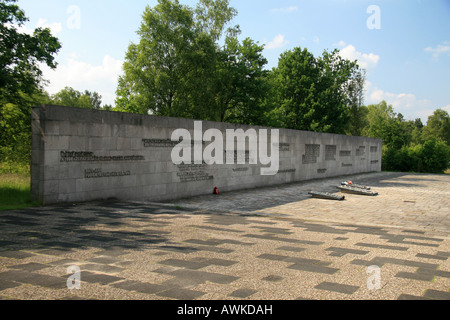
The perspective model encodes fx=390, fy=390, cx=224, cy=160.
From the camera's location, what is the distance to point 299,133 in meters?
21.5

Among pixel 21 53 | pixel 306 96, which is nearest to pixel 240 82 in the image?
pixel 306 96

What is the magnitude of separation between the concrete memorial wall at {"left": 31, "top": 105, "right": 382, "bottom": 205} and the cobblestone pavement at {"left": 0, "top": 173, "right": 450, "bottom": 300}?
80 centimetres

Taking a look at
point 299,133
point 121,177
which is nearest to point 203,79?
point 299,133

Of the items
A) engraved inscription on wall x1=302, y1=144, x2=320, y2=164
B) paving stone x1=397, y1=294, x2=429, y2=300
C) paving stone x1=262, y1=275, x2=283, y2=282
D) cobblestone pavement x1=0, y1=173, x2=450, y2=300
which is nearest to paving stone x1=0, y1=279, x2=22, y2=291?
cobblestone pavement x1=0, y1=173, x2=450, y2=300

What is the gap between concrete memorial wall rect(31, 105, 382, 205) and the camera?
31.2 ft

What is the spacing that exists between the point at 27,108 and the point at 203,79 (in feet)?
64.4

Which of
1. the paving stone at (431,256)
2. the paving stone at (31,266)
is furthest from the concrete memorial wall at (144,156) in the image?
the paving stone at (431,256)

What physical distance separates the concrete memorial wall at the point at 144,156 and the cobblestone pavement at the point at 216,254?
80 centimetres

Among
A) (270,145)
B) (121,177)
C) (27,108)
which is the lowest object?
(121,177)

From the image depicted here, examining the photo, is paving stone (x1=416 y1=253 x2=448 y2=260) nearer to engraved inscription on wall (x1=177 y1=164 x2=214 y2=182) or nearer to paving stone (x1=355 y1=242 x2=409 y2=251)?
paving stone (x1=355 y1=242 x2=409 y2=251)

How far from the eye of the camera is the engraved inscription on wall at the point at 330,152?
82.1ft

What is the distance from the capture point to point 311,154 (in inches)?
906

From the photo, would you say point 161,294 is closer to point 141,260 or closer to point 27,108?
point 141,260

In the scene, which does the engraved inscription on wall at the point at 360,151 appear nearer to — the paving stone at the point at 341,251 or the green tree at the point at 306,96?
the green tree at the point at 306,96
